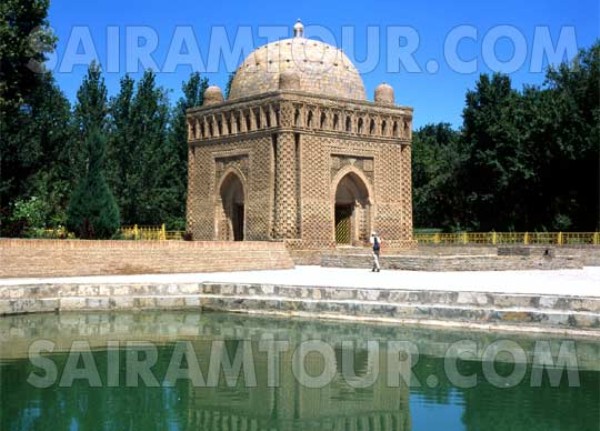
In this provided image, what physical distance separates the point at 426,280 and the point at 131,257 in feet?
22.1

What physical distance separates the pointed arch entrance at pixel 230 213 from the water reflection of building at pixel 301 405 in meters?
16.6

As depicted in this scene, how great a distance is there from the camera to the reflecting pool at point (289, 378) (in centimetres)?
689

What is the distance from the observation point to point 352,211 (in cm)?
2472

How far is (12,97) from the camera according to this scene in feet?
83.0

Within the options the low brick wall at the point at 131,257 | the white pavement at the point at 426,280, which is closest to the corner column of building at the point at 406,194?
the low brick wall at the point at 131,257

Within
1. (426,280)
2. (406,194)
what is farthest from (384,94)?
(426,280)

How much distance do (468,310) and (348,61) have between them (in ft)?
51.0

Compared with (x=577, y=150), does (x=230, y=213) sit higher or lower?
lower

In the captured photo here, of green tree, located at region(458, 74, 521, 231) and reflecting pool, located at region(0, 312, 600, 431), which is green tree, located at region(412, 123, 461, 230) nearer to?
green tree, located at region(458, 74, 521, 231)

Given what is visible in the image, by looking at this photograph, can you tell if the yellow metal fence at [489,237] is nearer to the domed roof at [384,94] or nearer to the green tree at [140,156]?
the green tree at [140,156]

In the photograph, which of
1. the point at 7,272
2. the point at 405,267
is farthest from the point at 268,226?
the point at 7,272

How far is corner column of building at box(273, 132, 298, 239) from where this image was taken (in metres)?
22.2

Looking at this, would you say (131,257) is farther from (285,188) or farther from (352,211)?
(352,211)

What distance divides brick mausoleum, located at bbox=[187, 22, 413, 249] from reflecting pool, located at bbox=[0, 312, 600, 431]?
1094 centimetres
